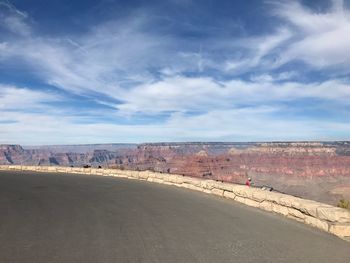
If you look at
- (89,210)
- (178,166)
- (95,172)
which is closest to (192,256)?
(89,210)

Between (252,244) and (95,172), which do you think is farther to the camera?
(95,172)

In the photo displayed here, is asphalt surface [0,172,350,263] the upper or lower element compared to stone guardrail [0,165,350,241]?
lower

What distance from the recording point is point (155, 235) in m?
8.73

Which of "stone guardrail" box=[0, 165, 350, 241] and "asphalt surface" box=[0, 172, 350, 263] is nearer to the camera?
"asphalt surface" box=[0, 172, 350, 263]

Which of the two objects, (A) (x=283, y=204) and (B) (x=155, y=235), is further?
(A) (x=283, y=204)

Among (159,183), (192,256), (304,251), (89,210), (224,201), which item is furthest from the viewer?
(159,183)

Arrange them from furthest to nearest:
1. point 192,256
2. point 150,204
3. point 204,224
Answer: point 150,204 < point 204,224 < point 192,256

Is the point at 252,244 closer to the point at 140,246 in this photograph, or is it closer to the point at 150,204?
the point at 140,246

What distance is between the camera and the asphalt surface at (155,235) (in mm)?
7203

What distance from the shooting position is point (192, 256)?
23.6 ft

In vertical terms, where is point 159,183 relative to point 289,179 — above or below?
above

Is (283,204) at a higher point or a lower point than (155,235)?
higher

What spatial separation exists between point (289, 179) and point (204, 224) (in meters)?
163

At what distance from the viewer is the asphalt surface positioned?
720 centimetres
